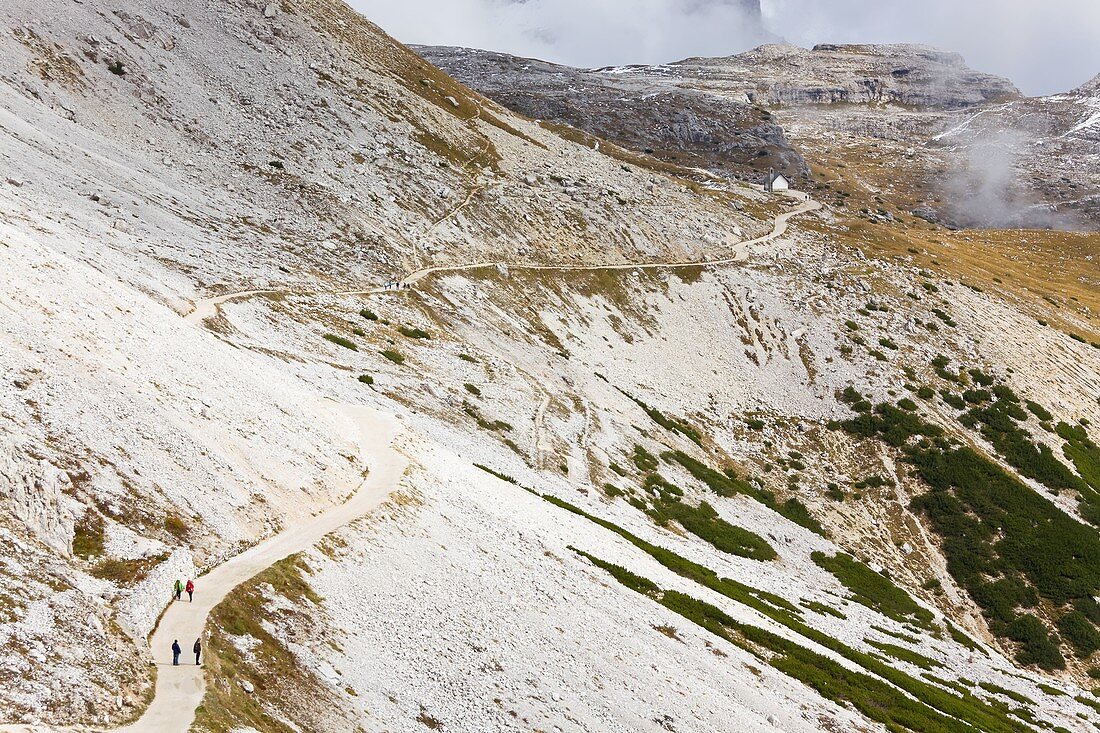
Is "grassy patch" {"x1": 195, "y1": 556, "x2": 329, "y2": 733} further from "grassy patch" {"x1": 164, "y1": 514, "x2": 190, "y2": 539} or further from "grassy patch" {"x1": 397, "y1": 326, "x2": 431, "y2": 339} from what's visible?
"grassy patch" {"x1": 397, "y1": 326, "x2": 431, "y2": 339}

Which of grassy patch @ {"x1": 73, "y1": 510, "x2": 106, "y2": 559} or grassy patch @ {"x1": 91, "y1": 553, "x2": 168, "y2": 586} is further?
grassy patch @ {"x1": 73, "y1": 510, "x2": 106, "y2": 559}

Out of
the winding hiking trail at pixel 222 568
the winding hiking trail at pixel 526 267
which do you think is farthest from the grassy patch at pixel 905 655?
the winding hiking trail at pixel 526 267

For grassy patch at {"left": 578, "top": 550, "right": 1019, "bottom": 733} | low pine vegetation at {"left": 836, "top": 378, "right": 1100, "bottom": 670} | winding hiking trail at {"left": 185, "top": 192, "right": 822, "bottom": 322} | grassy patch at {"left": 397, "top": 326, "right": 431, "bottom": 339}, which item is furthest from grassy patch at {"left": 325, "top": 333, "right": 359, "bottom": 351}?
low pine vegetation at {"left": 836, "top": 378, "right": 1100, "bottom": 670}

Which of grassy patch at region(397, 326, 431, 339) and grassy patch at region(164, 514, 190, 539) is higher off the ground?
grassy patch at region(397, 326, 431, 339)

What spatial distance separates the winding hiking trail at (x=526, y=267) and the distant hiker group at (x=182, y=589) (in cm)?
2659

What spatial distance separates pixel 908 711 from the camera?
33062 mm

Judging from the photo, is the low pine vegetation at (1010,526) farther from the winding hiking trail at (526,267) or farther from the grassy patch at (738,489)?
the winding hiking trail at (526,267)

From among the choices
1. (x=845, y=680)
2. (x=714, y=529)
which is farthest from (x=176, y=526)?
(x=714, y=529)

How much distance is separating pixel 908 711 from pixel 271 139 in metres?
83.1

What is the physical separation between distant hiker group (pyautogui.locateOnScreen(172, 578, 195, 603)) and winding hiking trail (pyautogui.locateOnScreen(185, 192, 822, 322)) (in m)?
26.6

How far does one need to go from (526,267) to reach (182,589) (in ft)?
218

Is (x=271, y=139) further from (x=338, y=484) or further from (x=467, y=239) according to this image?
(x=338, y=484)

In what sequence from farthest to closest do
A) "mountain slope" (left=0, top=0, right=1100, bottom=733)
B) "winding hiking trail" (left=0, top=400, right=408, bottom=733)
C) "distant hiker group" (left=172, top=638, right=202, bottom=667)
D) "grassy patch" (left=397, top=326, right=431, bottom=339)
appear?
1. "grassy patch" (left=397, top=326, right=431, bottom=339)
2. "mountain slope" (left=0, top=0, right=1100, bottom=733)
3. "distant hiker group" (left=172, top=638, right=202, bottom=667)
4. "winding hiking trail" (left=0, top=400, right=408, bottom=733)

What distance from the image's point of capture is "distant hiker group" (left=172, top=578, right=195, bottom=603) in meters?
20.9
